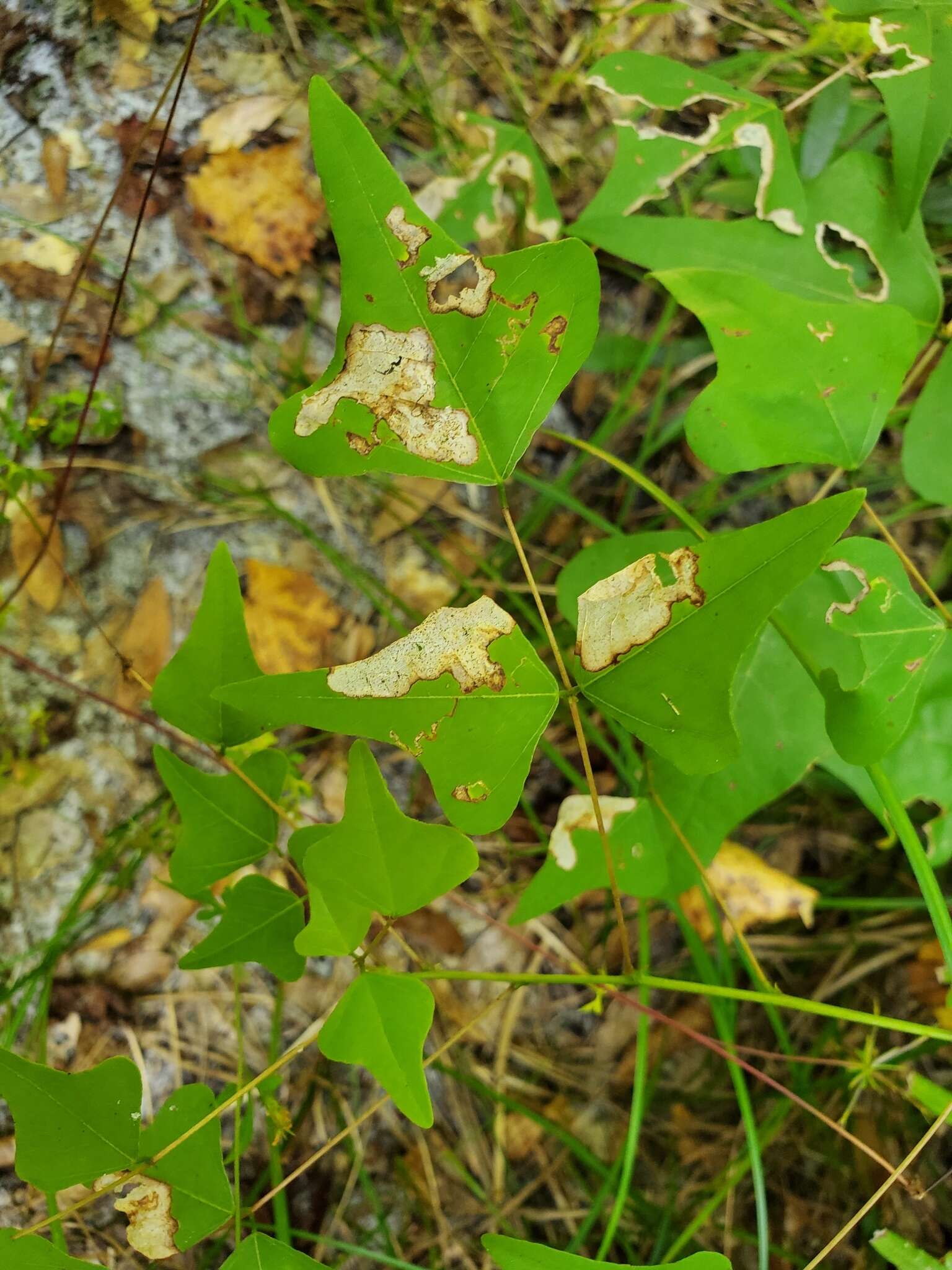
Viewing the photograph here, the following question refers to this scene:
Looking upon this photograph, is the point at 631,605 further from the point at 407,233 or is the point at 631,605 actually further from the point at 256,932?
the point at 256,932

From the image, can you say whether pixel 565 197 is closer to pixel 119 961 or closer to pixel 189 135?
pixel 189 135

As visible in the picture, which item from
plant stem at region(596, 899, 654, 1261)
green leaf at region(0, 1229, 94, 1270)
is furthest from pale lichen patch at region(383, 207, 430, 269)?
green leaf at region(0, 1229, 94, 1270)

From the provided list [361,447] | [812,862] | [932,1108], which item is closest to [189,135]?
[361,447]

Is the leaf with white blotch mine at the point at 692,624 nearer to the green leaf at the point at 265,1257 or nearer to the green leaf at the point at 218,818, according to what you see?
the green leaf at the point at 218,818

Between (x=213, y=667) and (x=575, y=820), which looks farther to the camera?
(x=575, y=820)

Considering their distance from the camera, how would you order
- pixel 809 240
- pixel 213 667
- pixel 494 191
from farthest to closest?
pixel 494 191, pixel 809 240, pixel 213 667

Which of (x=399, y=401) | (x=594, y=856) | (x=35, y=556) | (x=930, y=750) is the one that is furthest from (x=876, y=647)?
(x=35, y=556)
